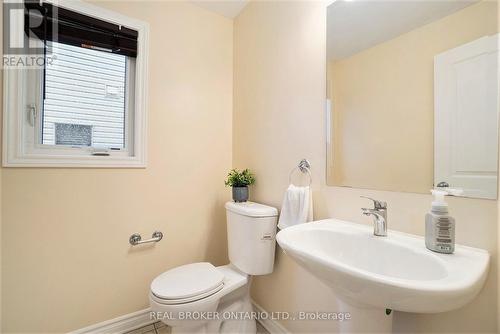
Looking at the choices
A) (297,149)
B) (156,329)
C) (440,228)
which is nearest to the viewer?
(440,228)

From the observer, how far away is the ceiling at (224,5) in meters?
1.62

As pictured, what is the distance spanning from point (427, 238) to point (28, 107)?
1.89m

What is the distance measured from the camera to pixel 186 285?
1152 millimetres

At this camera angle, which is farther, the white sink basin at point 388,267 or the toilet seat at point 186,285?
the toilet seat at point 186,285

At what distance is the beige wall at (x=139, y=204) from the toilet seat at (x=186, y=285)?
34 cm

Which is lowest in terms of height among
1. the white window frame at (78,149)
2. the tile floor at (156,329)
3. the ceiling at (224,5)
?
the tile floor at (156,329)

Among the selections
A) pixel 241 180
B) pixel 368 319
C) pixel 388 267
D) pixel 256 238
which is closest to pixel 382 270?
pixel 388 267

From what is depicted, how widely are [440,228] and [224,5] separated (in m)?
1.84

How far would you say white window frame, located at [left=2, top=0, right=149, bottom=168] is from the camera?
113 centimetres

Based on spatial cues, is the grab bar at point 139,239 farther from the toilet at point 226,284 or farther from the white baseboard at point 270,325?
the white baseboard at point 270,325

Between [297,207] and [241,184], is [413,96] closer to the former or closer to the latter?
[297,207]

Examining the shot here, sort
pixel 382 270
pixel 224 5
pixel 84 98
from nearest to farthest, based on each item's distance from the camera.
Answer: pixel 382 270 → pixel 84 98 → pixel 224 5

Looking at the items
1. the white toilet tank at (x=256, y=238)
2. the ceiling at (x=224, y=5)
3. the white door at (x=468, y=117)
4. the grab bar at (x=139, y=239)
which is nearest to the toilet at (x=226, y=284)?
the white toilet tank at (x=256, y=238)

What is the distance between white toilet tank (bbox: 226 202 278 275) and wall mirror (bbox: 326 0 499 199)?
43cm
